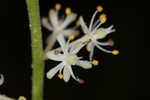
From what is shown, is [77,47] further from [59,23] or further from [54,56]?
[59,23]

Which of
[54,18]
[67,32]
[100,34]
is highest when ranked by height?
[54,18]

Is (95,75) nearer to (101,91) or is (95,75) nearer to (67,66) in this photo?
(101,91)

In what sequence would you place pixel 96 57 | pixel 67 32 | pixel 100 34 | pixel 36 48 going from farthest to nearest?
1. pixel 96 57
2. pixel 67 32
3. pixel 100 34
4. pixel 36 48

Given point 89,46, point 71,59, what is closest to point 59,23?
point 89,46

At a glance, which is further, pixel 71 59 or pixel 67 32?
pixel 67 32

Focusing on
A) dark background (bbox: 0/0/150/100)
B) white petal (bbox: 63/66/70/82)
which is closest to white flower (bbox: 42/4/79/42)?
white petal (bbox: 63/66/70/82)

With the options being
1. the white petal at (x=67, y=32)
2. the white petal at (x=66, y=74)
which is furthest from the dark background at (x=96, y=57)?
the white petal at (x=66, y=74)

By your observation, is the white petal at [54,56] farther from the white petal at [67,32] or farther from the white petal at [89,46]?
the white petal at [67,32]

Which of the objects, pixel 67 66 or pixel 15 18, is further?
pixel 15 18

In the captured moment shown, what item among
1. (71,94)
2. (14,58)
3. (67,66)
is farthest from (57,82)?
(67,66)
